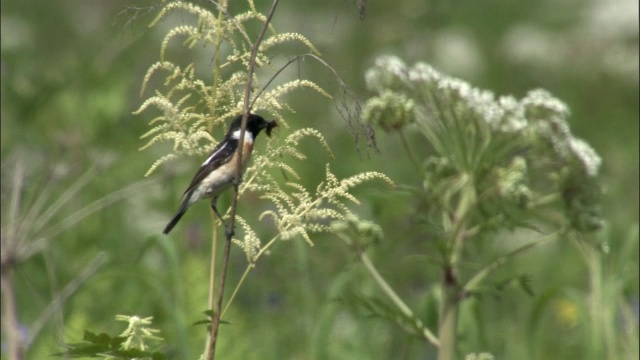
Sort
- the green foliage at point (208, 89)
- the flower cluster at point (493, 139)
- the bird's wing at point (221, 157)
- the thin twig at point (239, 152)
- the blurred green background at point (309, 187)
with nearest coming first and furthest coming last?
the thin twig at point (239, 152), the green foliage at point (208, 89), the bird's wing at point (221, 157), the flower cluster at point (493, 139), the blurred green background at point (309, 187)

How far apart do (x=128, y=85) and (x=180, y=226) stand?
77 centimetres

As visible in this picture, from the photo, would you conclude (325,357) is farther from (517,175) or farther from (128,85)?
(128,85)

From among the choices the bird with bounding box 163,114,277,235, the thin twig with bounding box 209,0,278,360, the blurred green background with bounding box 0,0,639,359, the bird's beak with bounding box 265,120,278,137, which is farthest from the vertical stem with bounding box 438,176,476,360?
the thin twig with bounding box 209,0,278,360

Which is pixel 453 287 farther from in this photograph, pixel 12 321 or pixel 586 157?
pixel 12 321

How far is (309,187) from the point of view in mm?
7250

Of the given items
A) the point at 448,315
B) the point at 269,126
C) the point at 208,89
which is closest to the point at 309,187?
the point at 448,315

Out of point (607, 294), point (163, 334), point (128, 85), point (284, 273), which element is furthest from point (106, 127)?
point (607, 294)

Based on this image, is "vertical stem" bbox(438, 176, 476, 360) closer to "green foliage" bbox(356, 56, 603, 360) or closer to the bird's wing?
"green foliage" bbox(356, 56, 603, 360)

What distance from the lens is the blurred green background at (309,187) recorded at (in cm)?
452

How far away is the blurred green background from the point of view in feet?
14.8

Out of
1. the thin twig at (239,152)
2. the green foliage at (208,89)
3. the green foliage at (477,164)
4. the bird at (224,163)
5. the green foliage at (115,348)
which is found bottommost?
the green foliage at (115,348)

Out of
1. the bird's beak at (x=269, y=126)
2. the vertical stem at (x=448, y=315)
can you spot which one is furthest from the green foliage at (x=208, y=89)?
the vertical stem at (x=448, y=315)

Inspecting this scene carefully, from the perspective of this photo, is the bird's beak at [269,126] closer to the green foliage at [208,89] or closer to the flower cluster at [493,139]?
the green foliage at [208,89]

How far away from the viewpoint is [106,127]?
6.42 meters
